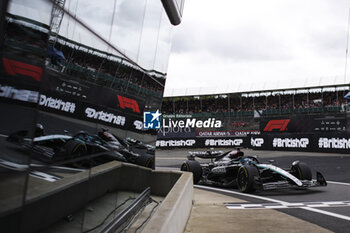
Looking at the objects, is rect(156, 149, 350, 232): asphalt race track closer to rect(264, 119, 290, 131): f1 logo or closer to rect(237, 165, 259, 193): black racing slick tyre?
rect(237, 165, 259, 193): black racing slick tyre

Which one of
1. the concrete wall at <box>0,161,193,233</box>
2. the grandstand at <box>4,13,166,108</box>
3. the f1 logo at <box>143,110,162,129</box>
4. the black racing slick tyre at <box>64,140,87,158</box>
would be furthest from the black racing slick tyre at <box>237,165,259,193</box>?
the black racing slick tyre at <box>64,140,87,158</box>

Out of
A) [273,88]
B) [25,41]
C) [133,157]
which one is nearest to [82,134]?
[25,41]

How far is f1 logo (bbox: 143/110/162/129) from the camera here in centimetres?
637

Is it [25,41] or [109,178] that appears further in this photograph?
[109,178]

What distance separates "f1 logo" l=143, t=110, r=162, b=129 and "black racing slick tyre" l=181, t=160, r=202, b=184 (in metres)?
4.71

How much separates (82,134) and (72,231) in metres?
0.78

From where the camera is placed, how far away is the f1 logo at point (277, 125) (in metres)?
25.4

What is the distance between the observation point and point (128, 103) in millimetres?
4730

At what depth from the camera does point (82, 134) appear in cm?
282

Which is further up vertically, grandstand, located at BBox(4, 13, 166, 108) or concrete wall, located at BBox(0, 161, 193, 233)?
grandstand, located at BBox(4, 13, 166, 108)

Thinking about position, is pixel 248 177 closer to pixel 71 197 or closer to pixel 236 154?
pixel 236 154

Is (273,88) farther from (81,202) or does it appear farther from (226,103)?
(81,202)

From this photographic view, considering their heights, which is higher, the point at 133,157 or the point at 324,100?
the point at 324,100

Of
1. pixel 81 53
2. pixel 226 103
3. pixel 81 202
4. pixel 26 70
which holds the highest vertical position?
pixel 226 103
